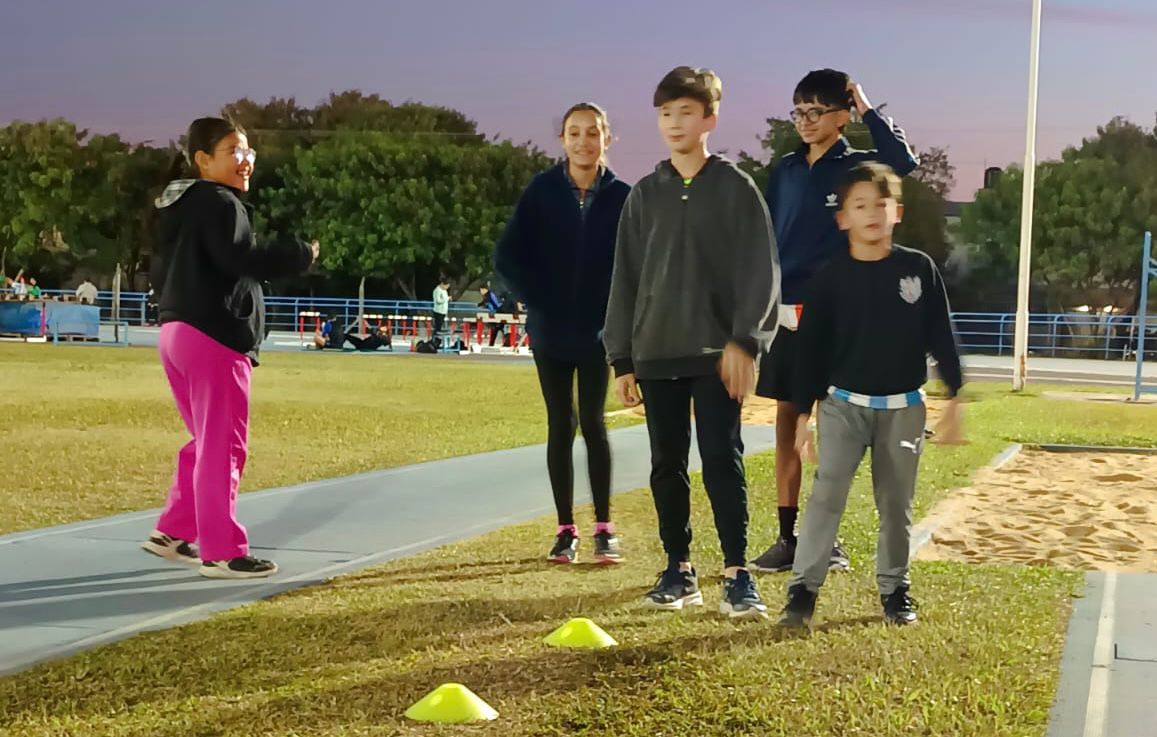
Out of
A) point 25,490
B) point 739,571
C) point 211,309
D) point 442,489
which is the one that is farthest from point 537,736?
point 25,490

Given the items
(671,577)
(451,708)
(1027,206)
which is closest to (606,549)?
(671,577)

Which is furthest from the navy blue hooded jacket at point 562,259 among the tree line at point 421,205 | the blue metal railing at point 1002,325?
the tree line at point 421,205

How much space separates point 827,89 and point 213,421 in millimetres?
2871

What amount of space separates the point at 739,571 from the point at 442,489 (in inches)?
144

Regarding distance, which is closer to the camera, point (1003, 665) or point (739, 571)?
point (1003, 665)

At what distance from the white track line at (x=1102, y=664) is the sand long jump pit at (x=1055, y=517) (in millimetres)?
871

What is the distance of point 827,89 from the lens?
5.61m

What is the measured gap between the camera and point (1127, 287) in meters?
53.6

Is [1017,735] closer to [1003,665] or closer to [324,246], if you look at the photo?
[1003,665]

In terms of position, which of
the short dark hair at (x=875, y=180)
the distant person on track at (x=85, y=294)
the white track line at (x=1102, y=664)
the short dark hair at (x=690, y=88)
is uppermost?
the short dark hair at (x=690, y=88)

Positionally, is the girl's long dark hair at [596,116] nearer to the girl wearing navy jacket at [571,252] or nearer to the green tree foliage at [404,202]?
the girl wearing navy jacket at [571,252]

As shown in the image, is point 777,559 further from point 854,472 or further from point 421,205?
point 421,205

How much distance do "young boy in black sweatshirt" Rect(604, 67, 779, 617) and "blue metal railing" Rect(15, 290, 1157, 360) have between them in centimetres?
3232

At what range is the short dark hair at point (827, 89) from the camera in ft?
18.3
